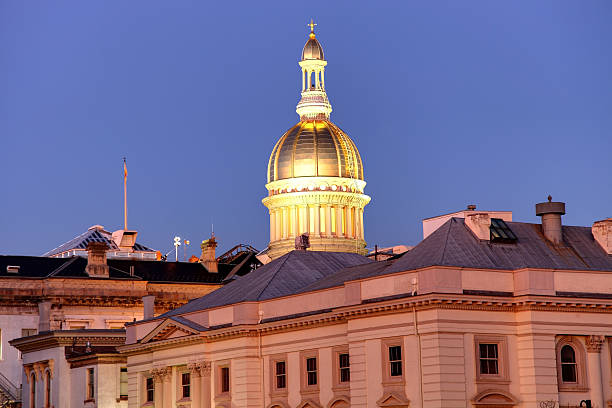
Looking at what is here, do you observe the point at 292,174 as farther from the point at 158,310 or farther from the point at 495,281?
the point at 495,281

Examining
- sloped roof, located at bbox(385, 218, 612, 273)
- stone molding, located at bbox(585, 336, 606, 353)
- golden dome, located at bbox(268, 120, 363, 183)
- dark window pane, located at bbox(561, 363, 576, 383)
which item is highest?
golden dome, located at bbox(268, 120, 363, 183)

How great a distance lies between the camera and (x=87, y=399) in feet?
342

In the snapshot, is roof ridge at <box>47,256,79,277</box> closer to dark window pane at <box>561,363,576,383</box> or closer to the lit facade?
the lit facade

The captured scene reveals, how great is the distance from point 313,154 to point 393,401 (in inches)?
2925

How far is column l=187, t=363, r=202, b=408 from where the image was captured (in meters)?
90.6

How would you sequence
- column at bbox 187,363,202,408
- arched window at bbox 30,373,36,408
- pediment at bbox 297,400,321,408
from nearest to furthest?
pediment at bbox 297,400,321,408 < column at bbox 187,363,202,408 < arched window at bbox 30,373,36,408

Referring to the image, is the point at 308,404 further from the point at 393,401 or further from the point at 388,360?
the point at 393,401

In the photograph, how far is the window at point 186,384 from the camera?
9288cm

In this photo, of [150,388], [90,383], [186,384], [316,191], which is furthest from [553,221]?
[316,191]

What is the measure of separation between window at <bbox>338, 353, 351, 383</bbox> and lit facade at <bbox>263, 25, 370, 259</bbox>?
63.1 metres

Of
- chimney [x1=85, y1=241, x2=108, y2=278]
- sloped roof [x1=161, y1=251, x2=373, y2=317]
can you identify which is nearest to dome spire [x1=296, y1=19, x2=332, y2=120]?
chimney [x1=85, y1=241, x2=108, y2=278]

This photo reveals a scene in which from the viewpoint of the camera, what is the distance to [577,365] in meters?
75.4

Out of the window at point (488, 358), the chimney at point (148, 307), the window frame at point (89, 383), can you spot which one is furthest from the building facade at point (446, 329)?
the chimney at point (148, 307)

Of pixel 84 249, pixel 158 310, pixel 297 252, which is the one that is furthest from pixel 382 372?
pixel 84 249
